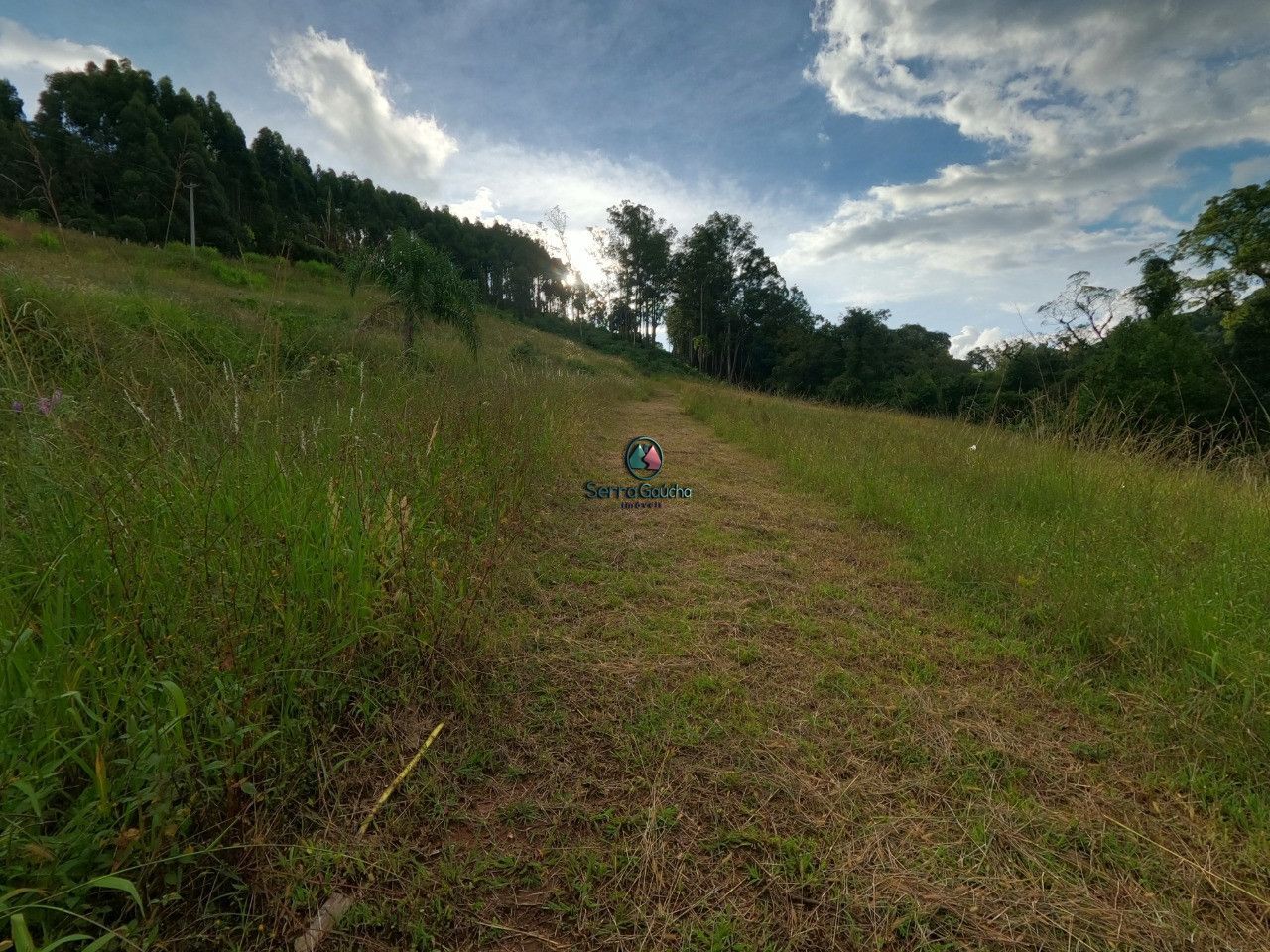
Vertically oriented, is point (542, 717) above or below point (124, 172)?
below

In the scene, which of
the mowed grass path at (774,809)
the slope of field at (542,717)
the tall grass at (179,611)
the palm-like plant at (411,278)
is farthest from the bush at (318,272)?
the mowed grass path at (774,809)

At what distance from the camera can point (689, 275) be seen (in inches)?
1437

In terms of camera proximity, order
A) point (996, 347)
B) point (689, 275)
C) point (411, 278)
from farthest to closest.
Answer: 1. point (689, 275)
2. point (996, 347)
3. point (411, 278)

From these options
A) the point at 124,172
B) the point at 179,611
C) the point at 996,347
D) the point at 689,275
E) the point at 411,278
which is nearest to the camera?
the point at 179,611

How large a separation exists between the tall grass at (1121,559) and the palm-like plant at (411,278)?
18.4ft

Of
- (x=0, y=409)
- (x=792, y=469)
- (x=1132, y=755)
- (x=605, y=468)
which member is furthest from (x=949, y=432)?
(x=0, y=409)

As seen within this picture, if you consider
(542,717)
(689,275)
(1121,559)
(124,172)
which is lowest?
(542,717)

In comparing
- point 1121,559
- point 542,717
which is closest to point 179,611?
point 542,717

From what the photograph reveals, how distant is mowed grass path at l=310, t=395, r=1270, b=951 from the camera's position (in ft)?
3.43

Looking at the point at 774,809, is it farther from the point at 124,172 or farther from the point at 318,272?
the point at 318,272

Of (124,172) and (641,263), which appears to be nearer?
(124,172)

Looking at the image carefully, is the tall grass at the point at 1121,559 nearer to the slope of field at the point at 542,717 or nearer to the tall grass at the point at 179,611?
the slope of field at the point at 542,717

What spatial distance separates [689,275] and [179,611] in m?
39.2

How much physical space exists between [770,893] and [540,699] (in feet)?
3.00
